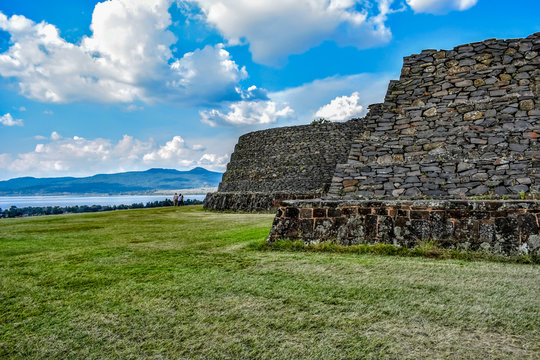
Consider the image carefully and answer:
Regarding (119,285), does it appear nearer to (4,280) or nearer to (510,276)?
(4,280)

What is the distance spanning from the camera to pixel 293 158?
2681cm

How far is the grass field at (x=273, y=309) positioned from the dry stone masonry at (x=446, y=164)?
664 millimetres

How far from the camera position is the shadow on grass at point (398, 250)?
4270 mm

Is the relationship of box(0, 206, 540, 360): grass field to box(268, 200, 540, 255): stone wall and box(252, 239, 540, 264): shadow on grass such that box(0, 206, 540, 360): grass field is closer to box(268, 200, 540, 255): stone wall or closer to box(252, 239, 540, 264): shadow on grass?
box(252, 239, 540, 264): shadow on grass

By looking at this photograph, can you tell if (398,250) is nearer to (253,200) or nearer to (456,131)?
(456,131)

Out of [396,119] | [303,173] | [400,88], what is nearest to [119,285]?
[396,119]

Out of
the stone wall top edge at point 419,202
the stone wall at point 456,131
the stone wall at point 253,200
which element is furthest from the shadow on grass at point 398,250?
the stone wall at point 253,200

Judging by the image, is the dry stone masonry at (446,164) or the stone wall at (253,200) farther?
the stone wall at (253,200)

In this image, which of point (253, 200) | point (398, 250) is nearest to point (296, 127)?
point (253, 200)

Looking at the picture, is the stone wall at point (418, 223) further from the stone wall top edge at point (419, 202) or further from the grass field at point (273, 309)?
the grass field at point (273, 309)

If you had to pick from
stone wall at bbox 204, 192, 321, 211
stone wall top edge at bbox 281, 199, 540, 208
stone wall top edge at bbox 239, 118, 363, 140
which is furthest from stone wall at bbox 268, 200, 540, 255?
stone wall top edge at bbox 239, 118, 363, 140

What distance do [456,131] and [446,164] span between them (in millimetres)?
1324

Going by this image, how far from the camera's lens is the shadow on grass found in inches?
168

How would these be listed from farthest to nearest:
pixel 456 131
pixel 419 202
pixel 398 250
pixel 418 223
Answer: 1. pixel 456 131
2. pixel 419 202
3. pixel 418 223
4. pixel 398 250
